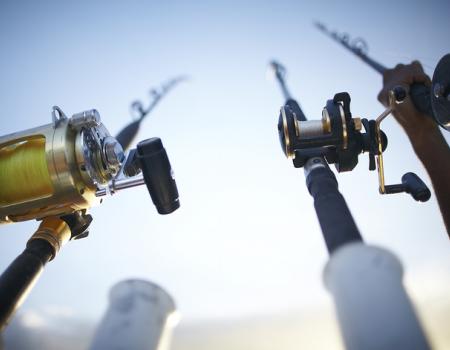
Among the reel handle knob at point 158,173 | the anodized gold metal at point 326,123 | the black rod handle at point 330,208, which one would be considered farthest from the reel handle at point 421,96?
the reel handle knob at point 158,173

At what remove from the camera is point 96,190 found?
161 cm

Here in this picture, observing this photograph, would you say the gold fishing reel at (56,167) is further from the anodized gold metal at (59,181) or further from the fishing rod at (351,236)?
the fishing rod at (351,236)

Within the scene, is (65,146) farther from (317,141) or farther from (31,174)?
(317,141)

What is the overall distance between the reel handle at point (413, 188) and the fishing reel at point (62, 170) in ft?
3.00

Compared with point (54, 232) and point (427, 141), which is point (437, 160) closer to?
point (427, 141)

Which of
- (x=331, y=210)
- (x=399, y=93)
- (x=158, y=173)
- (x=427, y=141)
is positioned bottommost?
(x=331, y=210)

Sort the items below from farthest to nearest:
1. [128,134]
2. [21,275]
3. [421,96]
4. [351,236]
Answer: [128,134]
[421,96]
[21,275]
[351,236]

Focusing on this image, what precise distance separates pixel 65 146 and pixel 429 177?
6.49 feet

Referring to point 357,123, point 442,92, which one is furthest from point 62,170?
point 442,92

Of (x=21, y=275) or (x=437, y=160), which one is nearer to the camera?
(x=21, y=275)

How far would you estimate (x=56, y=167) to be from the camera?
150 cm

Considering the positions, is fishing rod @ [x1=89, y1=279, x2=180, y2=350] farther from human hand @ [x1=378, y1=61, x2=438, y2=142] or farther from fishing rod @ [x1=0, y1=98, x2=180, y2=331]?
human hand @ [x1=378, y1=61, x2=438, y2=142]

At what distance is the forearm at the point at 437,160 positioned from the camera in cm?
190

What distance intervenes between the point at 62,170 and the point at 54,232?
28 centimetres
